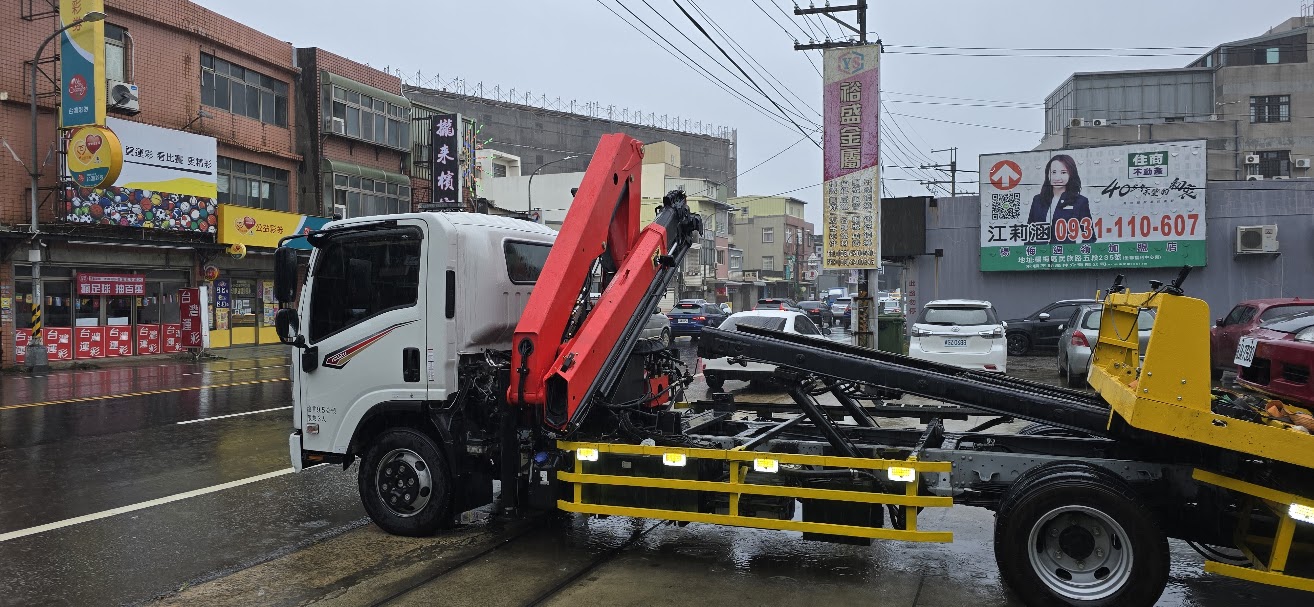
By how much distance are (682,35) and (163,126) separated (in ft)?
59.9

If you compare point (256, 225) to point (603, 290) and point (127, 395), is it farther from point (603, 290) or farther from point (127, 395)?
point (603, 290)

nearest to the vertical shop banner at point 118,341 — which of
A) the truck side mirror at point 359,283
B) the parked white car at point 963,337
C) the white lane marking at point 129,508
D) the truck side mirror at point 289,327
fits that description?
the white lane marking at point 129,508

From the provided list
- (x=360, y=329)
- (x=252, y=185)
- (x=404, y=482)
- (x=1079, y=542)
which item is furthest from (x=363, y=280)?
(x=252, y=185)

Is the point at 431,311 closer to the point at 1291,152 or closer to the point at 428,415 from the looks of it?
the point at 428,415

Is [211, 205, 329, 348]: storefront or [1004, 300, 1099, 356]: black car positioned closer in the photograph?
[1004, 300, 1099, 356]: black car

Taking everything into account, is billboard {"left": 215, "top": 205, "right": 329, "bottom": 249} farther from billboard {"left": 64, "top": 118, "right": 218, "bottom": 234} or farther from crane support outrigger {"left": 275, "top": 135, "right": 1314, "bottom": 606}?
crane support outrigger {"left": 275, "top": 135, "right": 1314, "bottom": 606}

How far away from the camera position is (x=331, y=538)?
687 centimetres

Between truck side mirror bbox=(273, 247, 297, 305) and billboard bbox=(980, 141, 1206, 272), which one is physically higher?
billboard bbox=(980, 141, 1206, 272)

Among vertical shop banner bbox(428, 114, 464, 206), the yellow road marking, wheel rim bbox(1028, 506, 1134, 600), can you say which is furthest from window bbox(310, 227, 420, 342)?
vertical shop banner bbox(428, 114, 464, 206)

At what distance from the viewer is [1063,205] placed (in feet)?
87.7

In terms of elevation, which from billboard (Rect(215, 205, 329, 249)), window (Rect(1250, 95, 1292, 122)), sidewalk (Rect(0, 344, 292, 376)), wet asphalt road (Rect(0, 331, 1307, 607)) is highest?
window (Rect(1250, 95, 1292, 122))

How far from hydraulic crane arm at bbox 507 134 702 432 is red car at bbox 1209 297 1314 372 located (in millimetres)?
11609

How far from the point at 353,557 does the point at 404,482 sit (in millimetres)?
632

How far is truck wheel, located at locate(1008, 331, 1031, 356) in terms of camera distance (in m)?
24.5
